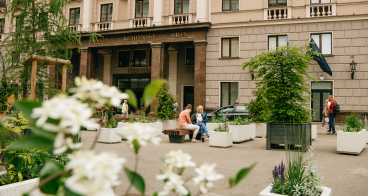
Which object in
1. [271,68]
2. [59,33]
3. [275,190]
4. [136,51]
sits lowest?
[275,190]

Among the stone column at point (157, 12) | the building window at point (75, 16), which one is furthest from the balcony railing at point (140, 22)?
the building window at point (75, 16)

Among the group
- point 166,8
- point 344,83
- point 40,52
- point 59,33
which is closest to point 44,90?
point 40,52

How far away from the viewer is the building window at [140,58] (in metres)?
26.2

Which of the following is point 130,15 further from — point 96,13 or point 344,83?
point 344,83

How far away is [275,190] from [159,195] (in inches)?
117

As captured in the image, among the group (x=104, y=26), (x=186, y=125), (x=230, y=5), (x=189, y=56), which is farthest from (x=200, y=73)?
(x=104, y=26)

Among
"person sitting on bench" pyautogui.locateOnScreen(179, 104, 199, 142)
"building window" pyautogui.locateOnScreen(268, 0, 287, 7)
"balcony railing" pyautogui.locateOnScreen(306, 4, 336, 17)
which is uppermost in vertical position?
"building window" pyautogui.locateOnScreen(268, 0, 287, 7)

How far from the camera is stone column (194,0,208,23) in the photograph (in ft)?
67.9

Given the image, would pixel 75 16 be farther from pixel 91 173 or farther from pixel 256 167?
pixel 91 173

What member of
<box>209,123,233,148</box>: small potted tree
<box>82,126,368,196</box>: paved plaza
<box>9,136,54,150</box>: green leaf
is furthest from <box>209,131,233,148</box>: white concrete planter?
<box>9,136,54,150</box>: green leaf

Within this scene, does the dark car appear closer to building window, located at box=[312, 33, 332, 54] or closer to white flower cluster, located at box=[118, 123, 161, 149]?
building window, located at box=[312, 33, 332, 54]

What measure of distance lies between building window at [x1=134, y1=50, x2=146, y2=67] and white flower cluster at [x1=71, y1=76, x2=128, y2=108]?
84.0 feet

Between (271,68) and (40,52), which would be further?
(271,68)

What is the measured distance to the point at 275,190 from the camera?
3.60 metres
